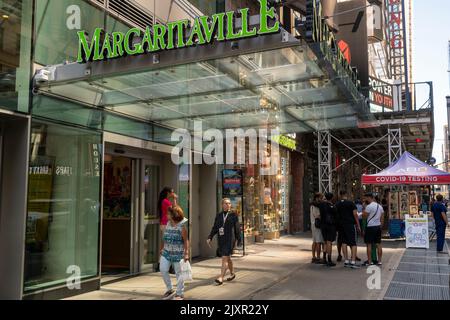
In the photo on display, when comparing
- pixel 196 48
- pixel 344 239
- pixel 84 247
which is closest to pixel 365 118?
pixel 344 239

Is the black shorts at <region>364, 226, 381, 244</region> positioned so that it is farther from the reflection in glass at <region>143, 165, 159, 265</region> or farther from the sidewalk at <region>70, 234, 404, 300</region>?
the reflection in glass at <region>143, 165, 159, 265</region>

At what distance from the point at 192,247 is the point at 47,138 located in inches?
233

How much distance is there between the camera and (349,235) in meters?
10.3

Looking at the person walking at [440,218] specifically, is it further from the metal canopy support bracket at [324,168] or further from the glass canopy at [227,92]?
the metal canopy support bracket at [324,168]

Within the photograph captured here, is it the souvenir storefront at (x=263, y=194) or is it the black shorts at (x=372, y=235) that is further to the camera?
the souvenir storefront at (x=263, y=194)

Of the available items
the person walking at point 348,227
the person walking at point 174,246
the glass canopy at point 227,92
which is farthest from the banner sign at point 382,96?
the person walking at point 174,246

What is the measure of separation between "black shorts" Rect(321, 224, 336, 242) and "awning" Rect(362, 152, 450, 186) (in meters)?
6.21

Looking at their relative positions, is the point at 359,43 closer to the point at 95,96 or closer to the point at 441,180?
the point at 441,180

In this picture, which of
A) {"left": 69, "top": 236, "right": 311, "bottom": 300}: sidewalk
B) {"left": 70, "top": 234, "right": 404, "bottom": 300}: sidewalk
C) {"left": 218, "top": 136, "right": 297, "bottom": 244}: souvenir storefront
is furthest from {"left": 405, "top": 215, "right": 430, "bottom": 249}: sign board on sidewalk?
{"left": 218, "top": 136, "right": 297, "bottom": 244}: souvenir storefront

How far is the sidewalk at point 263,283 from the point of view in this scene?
23.9 ft

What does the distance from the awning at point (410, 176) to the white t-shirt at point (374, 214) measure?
560cm

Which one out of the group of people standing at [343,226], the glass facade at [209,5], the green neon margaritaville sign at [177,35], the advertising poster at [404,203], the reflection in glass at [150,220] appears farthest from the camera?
the advertising poster at [404,203]

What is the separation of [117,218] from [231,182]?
3.77 metres

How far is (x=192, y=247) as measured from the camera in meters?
11.9
